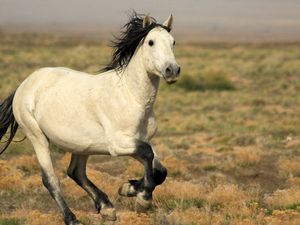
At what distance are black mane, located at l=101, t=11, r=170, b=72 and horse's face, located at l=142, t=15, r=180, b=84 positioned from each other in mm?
108

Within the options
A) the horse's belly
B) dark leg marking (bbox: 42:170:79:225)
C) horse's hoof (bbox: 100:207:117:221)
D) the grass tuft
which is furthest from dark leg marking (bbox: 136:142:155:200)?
the grass tuft

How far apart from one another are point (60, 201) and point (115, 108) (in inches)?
56.1

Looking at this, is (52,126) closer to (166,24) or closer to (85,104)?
(85,104)

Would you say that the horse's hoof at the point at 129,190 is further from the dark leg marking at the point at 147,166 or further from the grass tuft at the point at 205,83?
the grass tuft at the point at 205,83

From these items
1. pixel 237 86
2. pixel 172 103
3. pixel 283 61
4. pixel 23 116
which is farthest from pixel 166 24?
pixel 283 61

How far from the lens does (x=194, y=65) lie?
5253cm

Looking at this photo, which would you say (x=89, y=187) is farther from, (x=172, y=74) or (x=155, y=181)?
(x=172, y=74)

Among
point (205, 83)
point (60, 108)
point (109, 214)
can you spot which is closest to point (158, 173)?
point (109, 214)

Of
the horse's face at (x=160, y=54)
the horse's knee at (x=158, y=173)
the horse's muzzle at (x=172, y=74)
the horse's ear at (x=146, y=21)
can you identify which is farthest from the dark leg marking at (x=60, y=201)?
the horse's ear at (x=146, y=21)

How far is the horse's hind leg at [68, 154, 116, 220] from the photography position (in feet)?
26.4

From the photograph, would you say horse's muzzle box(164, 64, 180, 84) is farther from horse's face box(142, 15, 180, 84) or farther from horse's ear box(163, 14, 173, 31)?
horse's ear box(163, 14, 173, 31)

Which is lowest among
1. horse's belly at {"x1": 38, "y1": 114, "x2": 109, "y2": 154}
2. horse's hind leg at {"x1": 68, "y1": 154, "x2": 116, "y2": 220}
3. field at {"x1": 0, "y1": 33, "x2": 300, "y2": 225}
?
field at {"x1": 0, "y1": 33, "x2": 300, "y2": 225}

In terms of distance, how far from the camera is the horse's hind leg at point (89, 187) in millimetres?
8036

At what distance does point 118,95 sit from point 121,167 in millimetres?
7232
